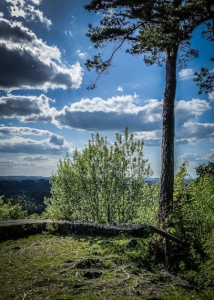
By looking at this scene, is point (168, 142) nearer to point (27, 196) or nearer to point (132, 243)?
point (132, 243)

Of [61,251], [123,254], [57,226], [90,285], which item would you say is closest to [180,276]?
[123,254]

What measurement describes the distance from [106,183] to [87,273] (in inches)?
292

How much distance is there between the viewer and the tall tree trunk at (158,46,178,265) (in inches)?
309

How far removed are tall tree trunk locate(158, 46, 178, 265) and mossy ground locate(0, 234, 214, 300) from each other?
5.04 feet

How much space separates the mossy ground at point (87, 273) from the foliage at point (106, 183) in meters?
4.59

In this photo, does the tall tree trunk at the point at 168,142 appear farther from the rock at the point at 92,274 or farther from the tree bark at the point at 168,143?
the rock at the point at 92,274

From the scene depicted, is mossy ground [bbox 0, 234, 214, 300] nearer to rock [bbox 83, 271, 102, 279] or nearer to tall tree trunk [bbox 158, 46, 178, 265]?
rock [bbox 83, 271, 102, 279]

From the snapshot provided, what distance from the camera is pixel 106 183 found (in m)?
12.3

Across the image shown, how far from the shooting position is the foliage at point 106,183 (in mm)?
11845

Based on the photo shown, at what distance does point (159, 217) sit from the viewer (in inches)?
310

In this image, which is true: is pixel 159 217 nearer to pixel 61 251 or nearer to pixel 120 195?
pixel 61 251

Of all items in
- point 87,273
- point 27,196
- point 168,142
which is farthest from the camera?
point 27,196

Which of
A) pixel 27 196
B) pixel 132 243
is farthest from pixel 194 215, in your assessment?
pixel 27 196

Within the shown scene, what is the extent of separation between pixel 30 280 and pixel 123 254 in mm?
2365
